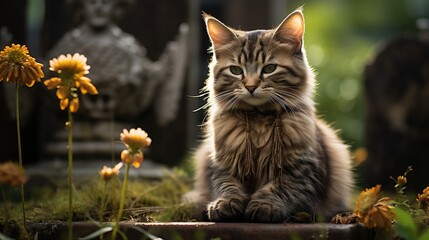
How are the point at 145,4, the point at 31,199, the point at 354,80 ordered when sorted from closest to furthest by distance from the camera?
the point at 31,199 < the point at 145,4 < the point at 354,80

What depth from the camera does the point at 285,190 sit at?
9.63 feet

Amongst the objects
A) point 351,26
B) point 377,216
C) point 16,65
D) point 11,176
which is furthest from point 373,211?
point 351,26

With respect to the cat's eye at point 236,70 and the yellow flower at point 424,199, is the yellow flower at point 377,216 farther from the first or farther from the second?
the cat's eye at point 236,70

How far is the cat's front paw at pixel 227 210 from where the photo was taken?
2.80 meters

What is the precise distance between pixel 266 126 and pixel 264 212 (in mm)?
502

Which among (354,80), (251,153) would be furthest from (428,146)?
(354,80)

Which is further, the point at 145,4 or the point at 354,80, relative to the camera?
the point at 354,80

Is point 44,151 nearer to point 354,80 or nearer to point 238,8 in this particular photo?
point 238,8

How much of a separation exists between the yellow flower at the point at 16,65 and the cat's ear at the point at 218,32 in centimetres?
99

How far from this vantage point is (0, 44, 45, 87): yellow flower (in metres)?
2.57

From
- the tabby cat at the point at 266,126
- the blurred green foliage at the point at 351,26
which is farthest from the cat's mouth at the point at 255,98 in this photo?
the blurred green foliage at the point at 351,26

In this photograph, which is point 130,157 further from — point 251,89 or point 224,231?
point 251,89

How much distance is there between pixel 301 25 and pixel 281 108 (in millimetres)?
408

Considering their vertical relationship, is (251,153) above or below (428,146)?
above
